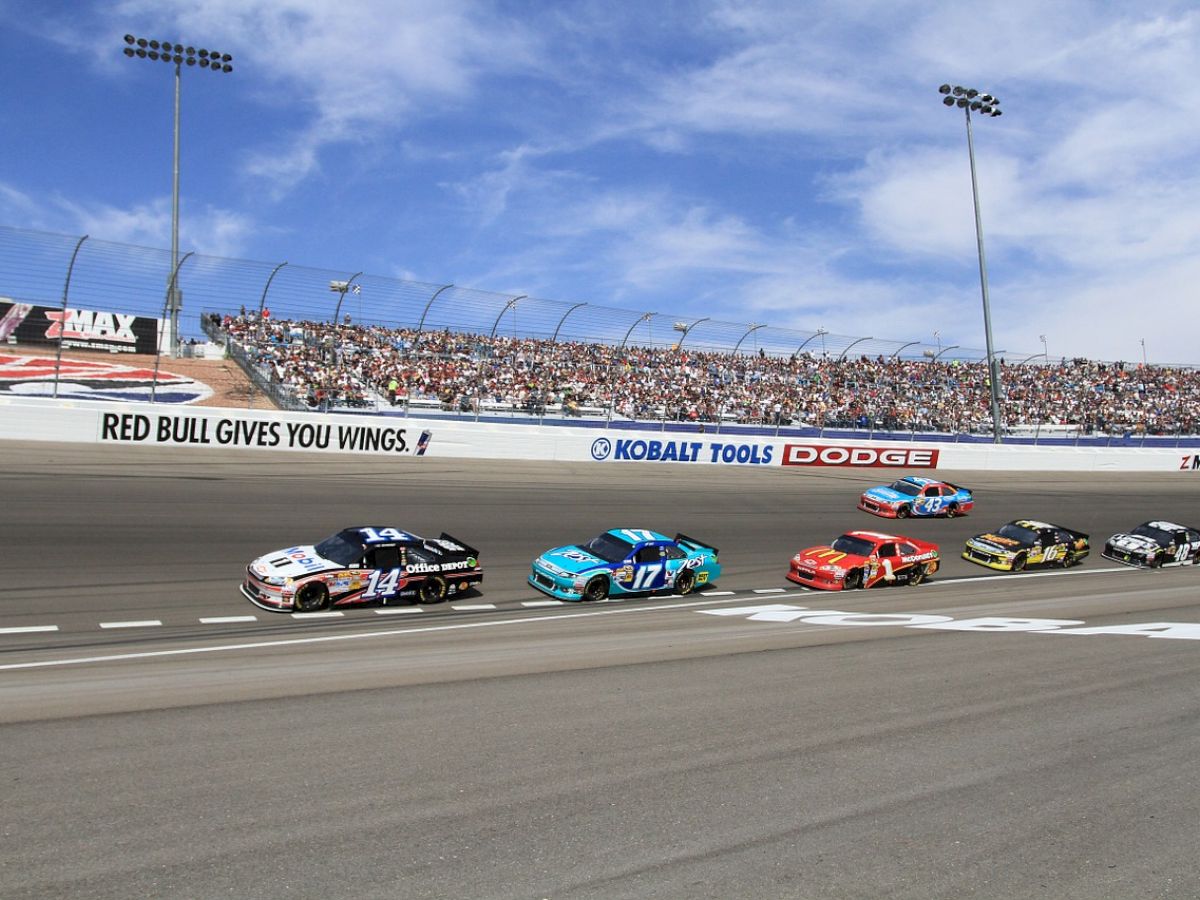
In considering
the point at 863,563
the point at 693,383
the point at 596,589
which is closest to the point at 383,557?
the point at 596,589

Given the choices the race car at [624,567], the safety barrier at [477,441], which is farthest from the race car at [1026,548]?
the safety barrier at [477,441]

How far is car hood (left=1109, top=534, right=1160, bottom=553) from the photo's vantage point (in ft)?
70.2

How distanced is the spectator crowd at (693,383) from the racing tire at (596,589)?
13.9 m

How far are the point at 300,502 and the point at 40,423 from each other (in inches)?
296

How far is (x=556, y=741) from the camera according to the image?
7406 millimetres

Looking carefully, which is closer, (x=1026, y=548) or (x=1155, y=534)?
(x=1026, y=548)

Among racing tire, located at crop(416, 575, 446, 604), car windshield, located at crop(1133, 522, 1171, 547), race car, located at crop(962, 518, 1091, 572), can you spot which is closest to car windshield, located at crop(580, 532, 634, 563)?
racing tire, located at crop(416, 575, 446, 604)

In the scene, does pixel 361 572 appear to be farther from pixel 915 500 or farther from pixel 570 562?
pixel 915 500

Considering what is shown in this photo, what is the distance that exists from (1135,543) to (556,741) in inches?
760

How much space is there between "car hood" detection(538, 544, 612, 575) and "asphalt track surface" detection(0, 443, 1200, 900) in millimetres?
618

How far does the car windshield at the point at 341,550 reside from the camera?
12.8m

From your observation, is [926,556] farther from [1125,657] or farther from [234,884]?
[234,884]

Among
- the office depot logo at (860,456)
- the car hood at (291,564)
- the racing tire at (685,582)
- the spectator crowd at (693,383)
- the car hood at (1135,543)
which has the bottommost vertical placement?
the racing tire at (685,582)

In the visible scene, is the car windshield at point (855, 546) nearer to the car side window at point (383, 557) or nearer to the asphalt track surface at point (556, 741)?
the asphalt track surface at point (556, 741)
